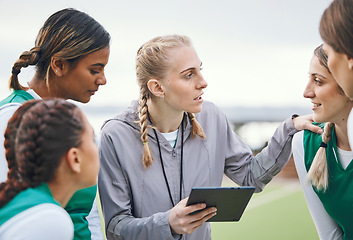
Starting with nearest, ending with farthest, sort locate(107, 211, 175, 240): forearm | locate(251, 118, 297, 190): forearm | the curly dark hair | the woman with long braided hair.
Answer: the woman with long braided hair, the curly dark hair, locate(107, 211, 175, 240): forearm, locate(251, 118, 297, 190): forearm

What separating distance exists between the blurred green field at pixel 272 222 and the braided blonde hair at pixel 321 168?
4.92 m

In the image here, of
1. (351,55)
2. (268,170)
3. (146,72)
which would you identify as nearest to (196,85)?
(146,72)

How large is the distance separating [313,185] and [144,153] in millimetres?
885

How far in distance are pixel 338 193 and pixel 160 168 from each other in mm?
915

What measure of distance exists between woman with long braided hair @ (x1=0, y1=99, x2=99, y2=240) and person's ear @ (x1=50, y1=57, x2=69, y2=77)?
76cm

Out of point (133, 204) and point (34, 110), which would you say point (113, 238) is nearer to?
point (133, 204)

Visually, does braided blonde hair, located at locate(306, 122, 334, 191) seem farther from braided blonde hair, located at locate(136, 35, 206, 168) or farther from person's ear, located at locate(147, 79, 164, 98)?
person's ear, located at locate(147, 79, 164, 98)

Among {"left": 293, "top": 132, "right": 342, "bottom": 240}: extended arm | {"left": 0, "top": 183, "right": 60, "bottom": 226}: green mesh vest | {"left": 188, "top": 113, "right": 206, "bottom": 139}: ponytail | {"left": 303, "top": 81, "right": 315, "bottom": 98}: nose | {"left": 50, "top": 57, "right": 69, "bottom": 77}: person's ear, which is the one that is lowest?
{"left": 293, "top": 132, "right": 342, "bottom": 240}: extended arm

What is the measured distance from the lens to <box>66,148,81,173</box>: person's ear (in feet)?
5.41

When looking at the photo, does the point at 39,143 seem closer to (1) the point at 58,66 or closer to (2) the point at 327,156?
(1) the point at 58,66

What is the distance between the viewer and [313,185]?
2.53 m

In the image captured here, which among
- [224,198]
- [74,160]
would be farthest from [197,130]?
[74,160]

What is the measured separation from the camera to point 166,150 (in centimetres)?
263

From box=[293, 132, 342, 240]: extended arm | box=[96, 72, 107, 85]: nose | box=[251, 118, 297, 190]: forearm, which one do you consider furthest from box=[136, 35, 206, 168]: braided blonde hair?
box=[293, 132, 342, 240]: extended arm
